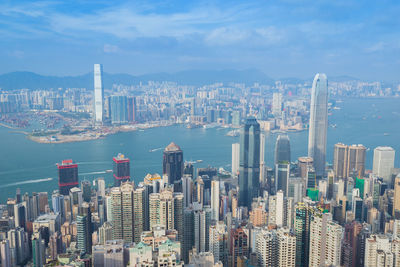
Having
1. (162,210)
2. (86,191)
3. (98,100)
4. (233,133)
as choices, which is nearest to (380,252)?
(162,210)

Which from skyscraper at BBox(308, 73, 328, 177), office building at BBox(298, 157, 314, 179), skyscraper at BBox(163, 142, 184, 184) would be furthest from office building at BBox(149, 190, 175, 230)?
skyscraper at BBox(308, 73, 328, 177)

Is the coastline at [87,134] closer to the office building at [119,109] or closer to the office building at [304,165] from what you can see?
the office building at [119,109]

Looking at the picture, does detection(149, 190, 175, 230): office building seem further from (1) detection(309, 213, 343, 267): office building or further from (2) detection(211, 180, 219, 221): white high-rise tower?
(1) detection(309, 213, 343, 267): office building

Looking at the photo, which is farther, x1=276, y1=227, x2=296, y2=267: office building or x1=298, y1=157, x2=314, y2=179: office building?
x1=298, y1=157, x2=314, y2=179: office building

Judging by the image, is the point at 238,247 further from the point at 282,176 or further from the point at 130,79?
the point at 130,79

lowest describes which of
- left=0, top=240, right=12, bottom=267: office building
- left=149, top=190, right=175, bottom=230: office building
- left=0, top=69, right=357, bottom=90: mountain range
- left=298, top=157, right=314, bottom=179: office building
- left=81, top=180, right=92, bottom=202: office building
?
left=0, top=240, right=12, bottom=267: office building

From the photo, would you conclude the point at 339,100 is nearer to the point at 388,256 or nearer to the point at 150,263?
the point at 388,256

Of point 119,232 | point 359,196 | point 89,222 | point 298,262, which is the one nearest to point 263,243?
point 298,262
